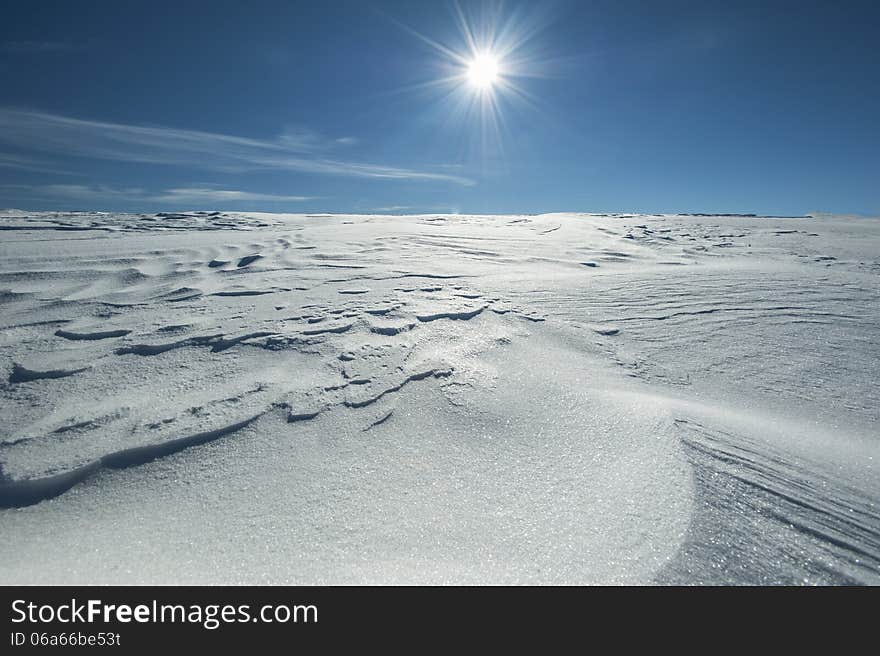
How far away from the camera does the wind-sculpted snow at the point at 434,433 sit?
44.9 inches

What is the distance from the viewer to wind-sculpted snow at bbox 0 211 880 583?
1141 millimetres

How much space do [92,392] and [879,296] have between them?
18.5ft

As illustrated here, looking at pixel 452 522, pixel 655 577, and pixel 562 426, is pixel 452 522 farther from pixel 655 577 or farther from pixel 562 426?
pixel 562 426

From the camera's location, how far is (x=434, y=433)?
1.66 metres
